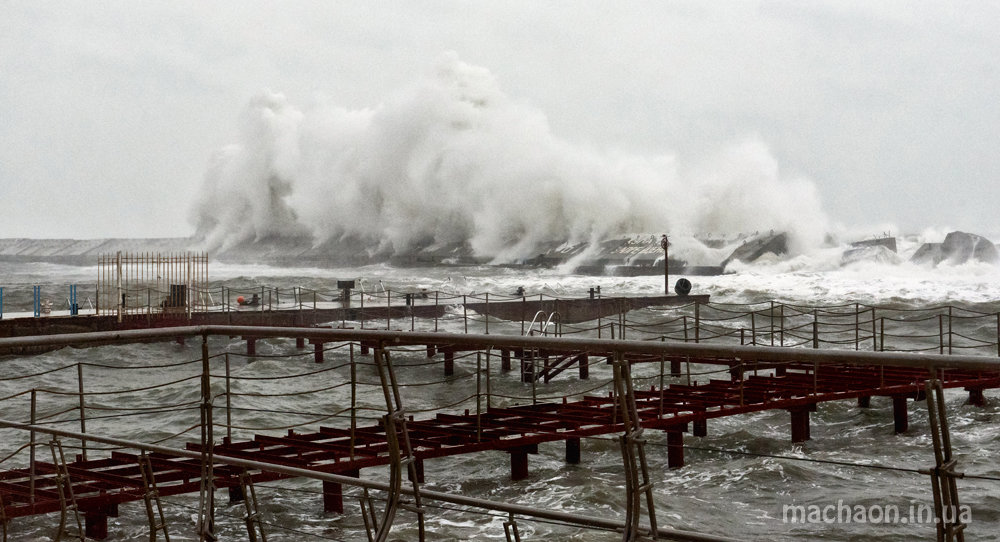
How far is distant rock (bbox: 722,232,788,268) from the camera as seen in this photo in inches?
1713

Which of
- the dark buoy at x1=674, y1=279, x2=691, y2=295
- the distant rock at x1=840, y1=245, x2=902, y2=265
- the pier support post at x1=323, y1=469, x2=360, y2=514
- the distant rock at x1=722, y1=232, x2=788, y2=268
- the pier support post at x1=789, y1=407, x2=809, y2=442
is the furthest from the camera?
the distant rock at x1=722, y1=232, x2=788, y2=268

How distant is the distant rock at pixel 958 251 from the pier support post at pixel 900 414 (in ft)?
105

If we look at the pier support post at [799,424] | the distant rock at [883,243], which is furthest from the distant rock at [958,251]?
the pier support post at [799,424]

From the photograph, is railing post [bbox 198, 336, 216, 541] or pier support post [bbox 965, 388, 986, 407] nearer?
railing post [bbox 198, 336, 216, 541]

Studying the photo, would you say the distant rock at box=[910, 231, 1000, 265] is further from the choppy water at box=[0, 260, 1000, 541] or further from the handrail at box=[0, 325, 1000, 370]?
the handrail at box=[0, 325, 1000, 370]

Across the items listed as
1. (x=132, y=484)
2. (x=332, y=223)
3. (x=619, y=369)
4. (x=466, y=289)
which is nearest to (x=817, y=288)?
(x=466, y=289)

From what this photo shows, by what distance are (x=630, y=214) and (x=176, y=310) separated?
37.6m

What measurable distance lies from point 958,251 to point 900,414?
110 ft

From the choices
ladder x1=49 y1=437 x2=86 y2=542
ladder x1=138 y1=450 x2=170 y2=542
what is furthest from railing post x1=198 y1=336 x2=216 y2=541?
ladder x1=49 y1=437 x2=86 y2=542

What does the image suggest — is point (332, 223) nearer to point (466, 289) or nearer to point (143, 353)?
point (466, 289)

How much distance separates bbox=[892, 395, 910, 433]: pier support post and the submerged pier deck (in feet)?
0.05

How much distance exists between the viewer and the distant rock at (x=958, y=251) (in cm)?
3947

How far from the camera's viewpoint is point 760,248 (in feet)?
145

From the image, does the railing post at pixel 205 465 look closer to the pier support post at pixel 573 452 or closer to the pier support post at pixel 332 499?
the pier support post at pixel 332 499
